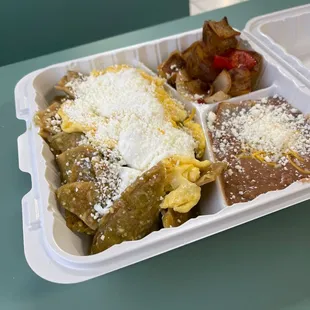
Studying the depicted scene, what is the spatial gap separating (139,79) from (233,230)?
2.17 ft

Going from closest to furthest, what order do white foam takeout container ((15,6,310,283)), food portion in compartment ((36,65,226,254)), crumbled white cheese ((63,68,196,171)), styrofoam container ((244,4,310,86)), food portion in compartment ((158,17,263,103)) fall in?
1. white foam takeout container ((15,6,310,283))
2. food portion in compartment ((36,65,226,254))
3. crumbled white cheese ((63,68,196,171))
4. food portion in compartment ((158,17,263,103))
5. styrofoam container ((244,4,310,86))

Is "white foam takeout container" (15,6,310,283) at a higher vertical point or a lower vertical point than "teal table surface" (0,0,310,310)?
higher

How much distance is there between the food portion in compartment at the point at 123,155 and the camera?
1.07 metres

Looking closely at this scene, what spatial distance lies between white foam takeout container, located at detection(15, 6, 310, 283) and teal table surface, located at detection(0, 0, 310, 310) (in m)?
0.11

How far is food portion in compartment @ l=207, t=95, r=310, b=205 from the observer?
1.15 metres

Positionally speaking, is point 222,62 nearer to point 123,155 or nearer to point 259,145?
point 259,145

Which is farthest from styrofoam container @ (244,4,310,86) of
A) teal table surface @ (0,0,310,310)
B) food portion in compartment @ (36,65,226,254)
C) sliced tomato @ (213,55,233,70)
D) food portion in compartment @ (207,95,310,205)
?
teal table surface @ (0,0,310,310)

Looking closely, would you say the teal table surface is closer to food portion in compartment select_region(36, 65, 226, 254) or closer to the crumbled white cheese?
food portion in compartment select_region(36, 65, 226, 254)

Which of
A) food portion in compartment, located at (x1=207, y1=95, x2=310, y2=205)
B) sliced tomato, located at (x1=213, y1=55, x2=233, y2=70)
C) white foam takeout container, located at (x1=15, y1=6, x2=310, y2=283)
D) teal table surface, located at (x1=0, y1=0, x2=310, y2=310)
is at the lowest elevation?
teal table surface, located at (x1=0, y1=0, x2=310, y2=310)

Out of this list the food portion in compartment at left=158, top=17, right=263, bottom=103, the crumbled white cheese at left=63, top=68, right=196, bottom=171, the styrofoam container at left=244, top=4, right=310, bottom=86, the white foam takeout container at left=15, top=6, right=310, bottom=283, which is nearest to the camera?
the white foam takeout container at left=15, top=6, right=310, bottom=283

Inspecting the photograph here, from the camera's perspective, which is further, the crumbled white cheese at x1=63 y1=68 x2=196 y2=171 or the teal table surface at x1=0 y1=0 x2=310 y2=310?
the crumbled white cheese at x1=63 y1=68 x2=196 y2=171

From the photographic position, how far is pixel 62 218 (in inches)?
42.9

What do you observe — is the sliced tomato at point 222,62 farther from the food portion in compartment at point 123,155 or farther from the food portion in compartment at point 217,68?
the food portion in compartment at point 123,155

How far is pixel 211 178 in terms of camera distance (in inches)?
44.1
